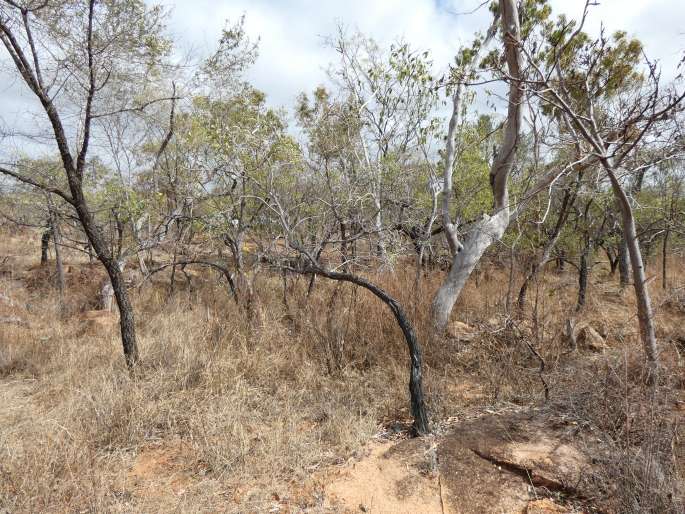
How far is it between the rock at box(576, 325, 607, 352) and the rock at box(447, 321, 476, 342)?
4.03ft

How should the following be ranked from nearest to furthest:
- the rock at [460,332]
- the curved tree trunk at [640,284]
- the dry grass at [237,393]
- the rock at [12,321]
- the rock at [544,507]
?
the rock at [544,507]
the dry grass at [237,393]
the curved tree trunk at [640,284]
the rock at [460,332]
the rock at [12,321]

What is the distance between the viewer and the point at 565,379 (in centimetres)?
354

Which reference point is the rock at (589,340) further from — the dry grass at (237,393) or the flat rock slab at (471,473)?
the flat rock slab at (471,473)

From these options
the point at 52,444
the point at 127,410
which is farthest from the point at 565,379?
the point at 52,444

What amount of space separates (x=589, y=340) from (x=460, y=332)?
1486 mm

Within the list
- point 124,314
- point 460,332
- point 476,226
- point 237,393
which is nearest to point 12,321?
point 124,314

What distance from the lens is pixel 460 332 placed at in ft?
16.3

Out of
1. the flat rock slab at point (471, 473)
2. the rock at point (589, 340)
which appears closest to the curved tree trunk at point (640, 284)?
the flat rock slab at point (471, 473)

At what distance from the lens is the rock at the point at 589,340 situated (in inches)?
179

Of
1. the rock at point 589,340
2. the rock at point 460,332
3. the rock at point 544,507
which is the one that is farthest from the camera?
the rock at point 460,332

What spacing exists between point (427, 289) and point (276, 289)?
3851 mm

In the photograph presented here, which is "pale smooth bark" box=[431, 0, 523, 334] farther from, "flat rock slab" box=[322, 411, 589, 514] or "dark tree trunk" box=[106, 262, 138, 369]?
"dark tree trunk" box=[106, 262, 138, 369]

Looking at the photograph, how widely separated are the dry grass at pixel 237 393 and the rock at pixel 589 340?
302mm

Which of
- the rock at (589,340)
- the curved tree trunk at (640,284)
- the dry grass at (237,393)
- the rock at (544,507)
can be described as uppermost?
the curved tree trunk at (640,284)
